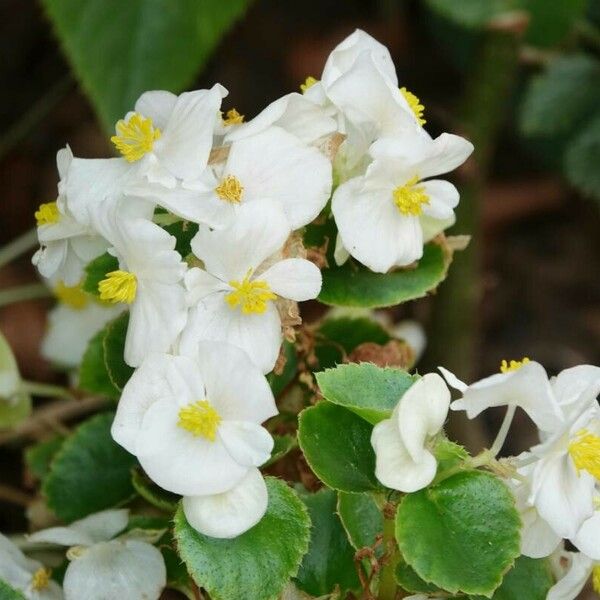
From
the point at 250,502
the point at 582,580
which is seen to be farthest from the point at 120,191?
the point at 582,580

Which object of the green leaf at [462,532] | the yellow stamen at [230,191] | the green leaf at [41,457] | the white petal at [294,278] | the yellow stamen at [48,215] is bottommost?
the green leaf at [41,457]

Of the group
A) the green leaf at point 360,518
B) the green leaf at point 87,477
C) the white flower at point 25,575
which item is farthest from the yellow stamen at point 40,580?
the green leaf at point 360,518

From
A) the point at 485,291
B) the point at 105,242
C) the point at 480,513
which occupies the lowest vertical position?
the point at 485,291

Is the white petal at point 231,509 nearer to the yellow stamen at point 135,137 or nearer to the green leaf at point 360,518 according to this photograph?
the green leaf at point 360,518

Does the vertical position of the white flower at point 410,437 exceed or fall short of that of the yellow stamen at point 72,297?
it exceeds it

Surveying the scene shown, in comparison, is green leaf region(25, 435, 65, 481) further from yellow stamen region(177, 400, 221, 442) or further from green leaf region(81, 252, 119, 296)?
yellow stamen region(177, 400, 221, 442)

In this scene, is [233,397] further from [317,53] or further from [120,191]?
[317,53]
